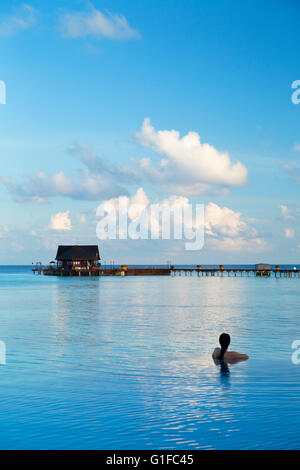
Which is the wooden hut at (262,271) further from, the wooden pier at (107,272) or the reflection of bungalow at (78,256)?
the reflection of bungalow at (78,256)

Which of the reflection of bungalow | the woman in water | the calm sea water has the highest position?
the reflection of bungalow

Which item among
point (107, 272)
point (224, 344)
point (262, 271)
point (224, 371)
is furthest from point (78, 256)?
point (224, 371)

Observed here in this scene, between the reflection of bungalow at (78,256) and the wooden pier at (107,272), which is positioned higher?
the reflection of bungalow at (78,256)

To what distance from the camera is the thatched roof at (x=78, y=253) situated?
131 m

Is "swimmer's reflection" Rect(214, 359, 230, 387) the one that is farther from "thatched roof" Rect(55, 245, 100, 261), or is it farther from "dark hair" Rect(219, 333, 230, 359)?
"thatched roof" Rect(55, 245, 100, 261)

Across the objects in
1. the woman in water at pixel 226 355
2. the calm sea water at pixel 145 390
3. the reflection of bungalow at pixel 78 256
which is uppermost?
the reflection of bungalow at pixel 78 256

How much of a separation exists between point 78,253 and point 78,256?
2.86 feet

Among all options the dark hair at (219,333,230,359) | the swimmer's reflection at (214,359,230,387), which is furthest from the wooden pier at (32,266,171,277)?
the swimmer's reflection at (214,359,230,387)

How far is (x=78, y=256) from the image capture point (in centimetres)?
13112

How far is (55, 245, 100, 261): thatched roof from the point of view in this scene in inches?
5167

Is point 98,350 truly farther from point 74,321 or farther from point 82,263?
point 82,263

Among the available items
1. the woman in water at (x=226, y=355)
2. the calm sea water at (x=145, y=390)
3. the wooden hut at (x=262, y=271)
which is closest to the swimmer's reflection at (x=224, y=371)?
the calm sea water at (x=145, y=390)

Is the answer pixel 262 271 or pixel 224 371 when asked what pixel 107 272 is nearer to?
pixel 262 271
